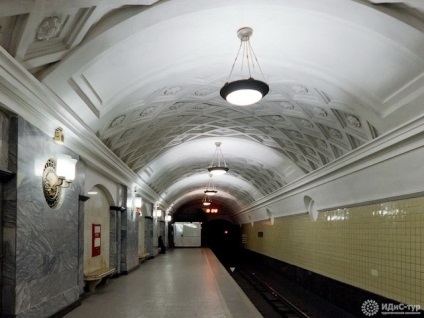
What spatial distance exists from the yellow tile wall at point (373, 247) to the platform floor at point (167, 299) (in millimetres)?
2930

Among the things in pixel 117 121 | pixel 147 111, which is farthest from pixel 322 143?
pixel 117 121

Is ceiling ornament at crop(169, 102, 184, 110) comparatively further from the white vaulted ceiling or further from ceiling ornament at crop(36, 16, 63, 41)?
ceiling ornament at crop(36, 16, 63, 41)

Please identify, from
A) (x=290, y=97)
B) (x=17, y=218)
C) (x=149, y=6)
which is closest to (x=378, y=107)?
(x=290, y=97)

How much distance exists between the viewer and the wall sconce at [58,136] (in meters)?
5.27

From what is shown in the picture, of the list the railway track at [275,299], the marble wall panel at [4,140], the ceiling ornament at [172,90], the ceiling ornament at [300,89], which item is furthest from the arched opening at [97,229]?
the railway track at [275,299]

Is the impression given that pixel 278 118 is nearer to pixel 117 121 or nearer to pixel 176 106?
pixel 176 106

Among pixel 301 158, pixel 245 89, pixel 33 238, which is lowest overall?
pixel 33 238

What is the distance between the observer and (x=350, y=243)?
9.12 metres

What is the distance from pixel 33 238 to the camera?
4.58 m

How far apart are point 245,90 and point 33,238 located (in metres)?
3.37

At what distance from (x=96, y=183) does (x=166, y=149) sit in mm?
3957

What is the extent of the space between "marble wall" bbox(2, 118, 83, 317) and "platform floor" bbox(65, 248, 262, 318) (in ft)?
2.70

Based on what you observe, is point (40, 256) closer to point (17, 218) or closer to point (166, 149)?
point (17, 218)

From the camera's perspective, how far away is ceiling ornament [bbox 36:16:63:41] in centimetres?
388
